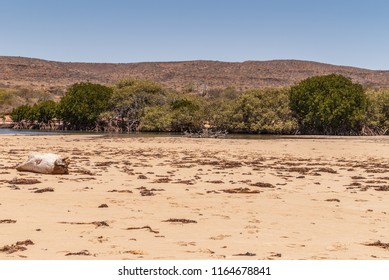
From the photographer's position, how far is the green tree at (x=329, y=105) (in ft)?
225

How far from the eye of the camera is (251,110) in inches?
2835

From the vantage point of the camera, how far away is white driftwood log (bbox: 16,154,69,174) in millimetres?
18922

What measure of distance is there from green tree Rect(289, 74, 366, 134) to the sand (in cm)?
4835

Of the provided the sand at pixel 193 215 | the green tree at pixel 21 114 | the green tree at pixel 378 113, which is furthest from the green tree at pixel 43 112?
the sand at pixel 193 215

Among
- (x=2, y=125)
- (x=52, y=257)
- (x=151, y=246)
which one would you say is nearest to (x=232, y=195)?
(x=151, y=246)

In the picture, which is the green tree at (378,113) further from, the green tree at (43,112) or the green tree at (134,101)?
the green tree at (43,112)

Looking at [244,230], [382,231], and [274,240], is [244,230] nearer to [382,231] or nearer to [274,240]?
[274,240]

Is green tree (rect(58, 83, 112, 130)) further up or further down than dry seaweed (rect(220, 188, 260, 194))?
further up

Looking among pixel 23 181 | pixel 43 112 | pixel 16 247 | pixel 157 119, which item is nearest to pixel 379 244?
pixel 16 247

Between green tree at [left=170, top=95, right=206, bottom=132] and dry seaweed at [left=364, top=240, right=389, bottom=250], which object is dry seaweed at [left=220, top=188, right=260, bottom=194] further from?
green tree at [left=170, top=95, right=206, bottom=132]

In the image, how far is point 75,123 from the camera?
283 ft

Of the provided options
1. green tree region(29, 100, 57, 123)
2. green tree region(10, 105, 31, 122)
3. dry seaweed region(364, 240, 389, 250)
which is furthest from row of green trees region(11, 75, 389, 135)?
dry seaweed region(364, 240, 389, 250)

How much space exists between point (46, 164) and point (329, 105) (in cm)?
5438

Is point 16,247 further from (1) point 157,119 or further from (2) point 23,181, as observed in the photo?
(1) point 157,119
